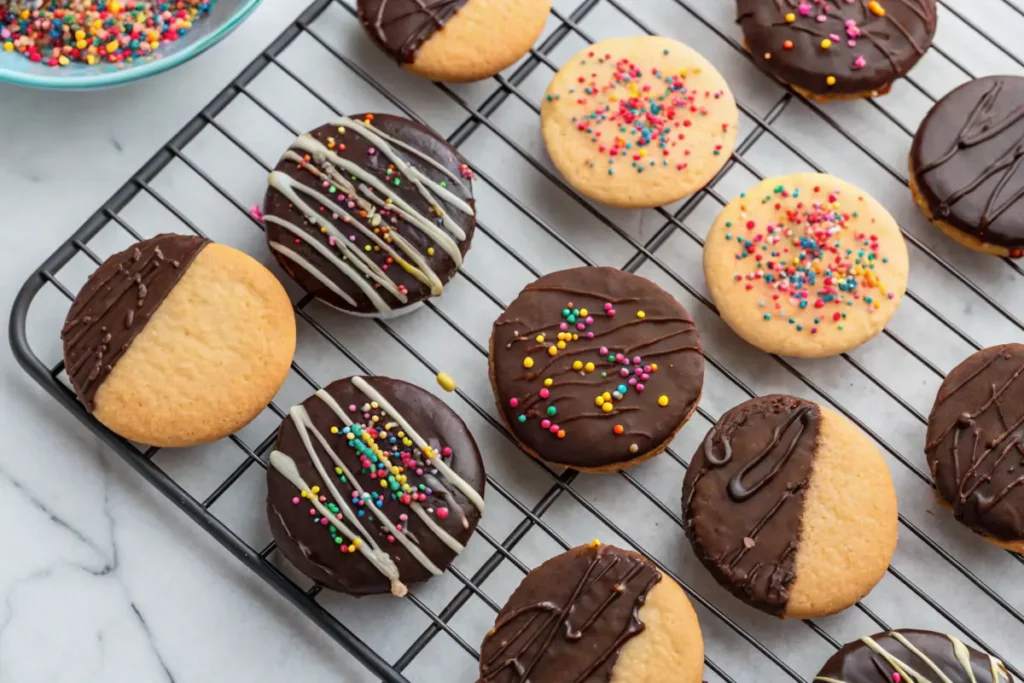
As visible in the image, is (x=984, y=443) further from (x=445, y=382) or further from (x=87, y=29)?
(x=87, y=29)

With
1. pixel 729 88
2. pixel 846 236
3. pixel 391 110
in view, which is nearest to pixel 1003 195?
pixel 846 236

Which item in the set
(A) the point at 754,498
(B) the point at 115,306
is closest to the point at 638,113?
(A) the point at 754,498

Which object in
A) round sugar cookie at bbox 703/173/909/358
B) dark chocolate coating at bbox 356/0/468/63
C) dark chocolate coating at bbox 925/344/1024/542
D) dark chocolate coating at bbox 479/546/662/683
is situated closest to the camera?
dark chocolate coating at bbox 479/546/662/683

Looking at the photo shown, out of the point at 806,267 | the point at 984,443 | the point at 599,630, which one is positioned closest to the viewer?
the point at 599,630

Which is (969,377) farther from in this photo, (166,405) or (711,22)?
(166,405)

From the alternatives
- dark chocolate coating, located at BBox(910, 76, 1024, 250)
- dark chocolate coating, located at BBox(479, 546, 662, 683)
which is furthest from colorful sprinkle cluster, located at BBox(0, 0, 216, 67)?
dark chocolate coating, located at BBox(910, 76, 1024, 250)

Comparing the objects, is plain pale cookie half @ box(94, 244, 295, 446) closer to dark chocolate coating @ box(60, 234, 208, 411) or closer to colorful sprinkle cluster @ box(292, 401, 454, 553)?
dark chocolate coating @ box(60, 234, 208, 411)
